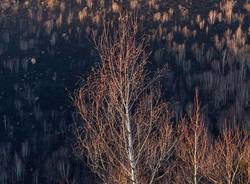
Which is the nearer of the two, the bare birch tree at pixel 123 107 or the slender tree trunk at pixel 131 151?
the bare birch tree at pixel 123 107

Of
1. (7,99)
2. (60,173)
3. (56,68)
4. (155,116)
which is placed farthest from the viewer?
(56,68)

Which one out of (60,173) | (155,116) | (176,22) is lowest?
(60,173)

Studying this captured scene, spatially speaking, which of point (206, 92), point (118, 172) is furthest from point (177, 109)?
point (118, 172)

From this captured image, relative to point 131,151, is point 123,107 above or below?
above

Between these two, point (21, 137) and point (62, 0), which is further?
point (62, 0)

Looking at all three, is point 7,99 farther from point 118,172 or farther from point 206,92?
point 118,172

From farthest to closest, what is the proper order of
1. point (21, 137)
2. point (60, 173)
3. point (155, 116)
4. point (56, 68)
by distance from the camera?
1. point (56, 68)
2. point (21, 137)
3. point (60, 173)
4. point (155, 116)

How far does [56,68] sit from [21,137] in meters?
8.04

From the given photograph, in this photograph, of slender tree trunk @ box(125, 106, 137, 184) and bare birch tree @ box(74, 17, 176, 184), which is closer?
bare birch tree @ box(74, 17, 176, 184)

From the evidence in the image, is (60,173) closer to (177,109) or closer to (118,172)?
(177,109)

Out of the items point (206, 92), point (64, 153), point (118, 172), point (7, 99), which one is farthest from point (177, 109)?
point (118, 172)

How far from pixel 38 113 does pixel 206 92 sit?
11655 mm

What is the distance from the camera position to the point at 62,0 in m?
55.0

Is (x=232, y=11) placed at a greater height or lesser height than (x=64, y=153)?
greater
